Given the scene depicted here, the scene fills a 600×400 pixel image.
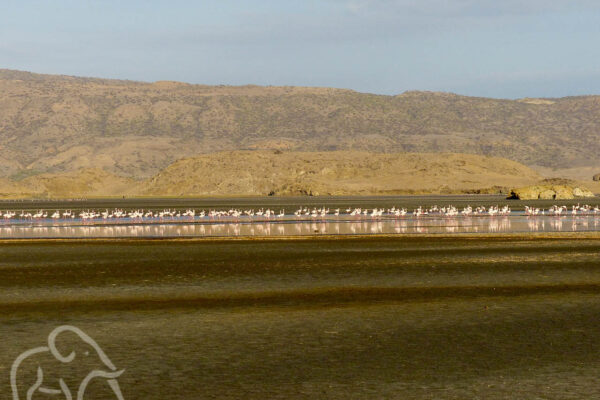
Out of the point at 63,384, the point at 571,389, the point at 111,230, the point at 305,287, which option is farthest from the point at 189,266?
the point at 111,230

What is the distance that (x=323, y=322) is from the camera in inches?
766

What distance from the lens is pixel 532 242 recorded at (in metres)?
43.0

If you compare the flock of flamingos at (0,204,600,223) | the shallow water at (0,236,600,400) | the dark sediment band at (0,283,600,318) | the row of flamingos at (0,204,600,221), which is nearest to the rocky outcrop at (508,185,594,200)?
the row of flamingos at (0,204,600,221)

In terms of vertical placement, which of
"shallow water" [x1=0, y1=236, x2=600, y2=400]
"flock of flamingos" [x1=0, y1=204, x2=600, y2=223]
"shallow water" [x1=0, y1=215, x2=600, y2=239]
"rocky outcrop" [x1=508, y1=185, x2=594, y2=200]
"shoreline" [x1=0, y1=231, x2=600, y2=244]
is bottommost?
"shallow water" [x1=0, y1=236, x2=600, y2=400]

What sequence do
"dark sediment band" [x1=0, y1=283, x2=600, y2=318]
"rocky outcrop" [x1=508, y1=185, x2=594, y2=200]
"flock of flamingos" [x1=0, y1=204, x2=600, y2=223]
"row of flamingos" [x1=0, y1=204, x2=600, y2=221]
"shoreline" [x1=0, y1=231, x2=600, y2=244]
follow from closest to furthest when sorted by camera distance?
"dark sediment band" [x1=0, y1=283, x2=600, y2=318]
"shoreline" [x1=0, y1=231, x2=600, y2=244]
"flock of flamingos" [x1=0, y1=204, x2=600, y2=223]
"row of flamingos" [x1=0, y1=204, x2=600, y2=221]
"rocky outcrop" [x1=508, y1=185, x2=594, y2=200]

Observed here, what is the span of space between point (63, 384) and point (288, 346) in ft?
14.7

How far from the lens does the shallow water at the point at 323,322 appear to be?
45.6ft

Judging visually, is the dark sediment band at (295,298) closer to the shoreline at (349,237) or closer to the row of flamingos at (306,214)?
the shoreline at (349,237)

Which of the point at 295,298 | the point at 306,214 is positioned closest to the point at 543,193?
the point at 306,214

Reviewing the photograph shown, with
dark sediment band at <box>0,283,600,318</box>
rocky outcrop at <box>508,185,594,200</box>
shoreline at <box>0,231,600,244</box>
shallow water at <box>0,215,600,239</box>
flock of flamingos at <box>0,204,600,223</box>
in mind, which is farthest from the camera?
rocky outcrop at <box>508,185,594,200</box>

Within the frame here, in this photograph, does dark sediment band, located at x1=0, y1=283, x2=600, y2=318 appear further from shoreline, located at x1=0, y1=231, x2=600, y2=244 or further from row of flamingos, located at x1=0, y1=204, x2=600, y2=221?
row of flamingos, located at x1=0, y1=204, x2=600, y2=221

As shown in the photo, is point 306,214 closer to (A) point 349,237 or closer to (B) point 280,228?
(B) point 280,228

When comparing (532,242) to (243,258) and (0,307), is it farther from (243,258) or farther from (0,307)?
(0,307)

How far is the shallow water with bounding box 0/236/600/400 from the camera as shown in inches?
548
